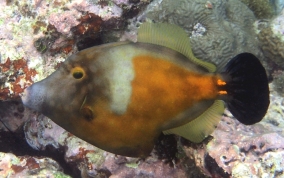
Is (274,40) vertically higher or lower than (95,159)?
higher

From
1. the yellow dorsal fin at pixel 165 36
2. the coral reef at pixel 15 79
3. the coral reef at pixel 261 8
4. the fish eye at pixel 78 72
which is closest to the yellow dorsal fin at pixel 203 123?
the yellow dorsal fin at pixel 165 36

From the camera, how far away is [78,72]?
6.42ft

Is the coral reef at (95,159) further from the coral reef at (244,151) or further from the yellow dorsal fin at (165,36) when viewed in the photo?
the yellow dorsal fin at (165,36)

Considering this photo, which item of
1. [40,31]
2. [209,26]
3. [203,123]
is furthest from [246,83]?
[40,31]

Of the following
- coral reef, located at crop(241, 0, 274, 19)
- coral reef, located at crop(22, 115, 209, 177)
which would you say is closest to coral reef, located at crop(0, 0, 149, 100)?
coral reef, located at crop(22, 115, 209, 177)

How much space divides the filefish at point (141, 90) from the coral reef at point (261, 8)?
159 inches

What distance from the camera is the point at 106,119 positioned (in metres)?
2.00

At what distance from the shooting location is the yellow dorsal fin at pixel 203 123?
2.26 metres

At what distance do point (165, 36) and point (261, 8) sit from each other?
4286 mm

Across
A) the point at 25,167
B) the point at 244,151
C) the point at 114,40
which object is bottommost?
the point at 25,167

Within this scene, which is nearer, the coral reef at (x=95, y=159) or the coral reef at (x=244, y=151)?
the coral reef at (x=244, y=151)

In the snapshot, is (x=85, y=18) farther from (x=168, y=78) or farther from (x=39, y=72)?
(x=168, y=78)

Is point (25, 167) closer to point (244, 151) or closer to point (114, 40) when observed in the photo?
point (114, 40)

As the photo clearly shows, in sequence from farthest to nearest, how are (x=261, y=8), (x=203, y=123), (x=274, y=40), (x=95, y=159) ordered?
(x=261, y=8), (x=274, y=40), (x=95, y=159), (x=203, y=123)
